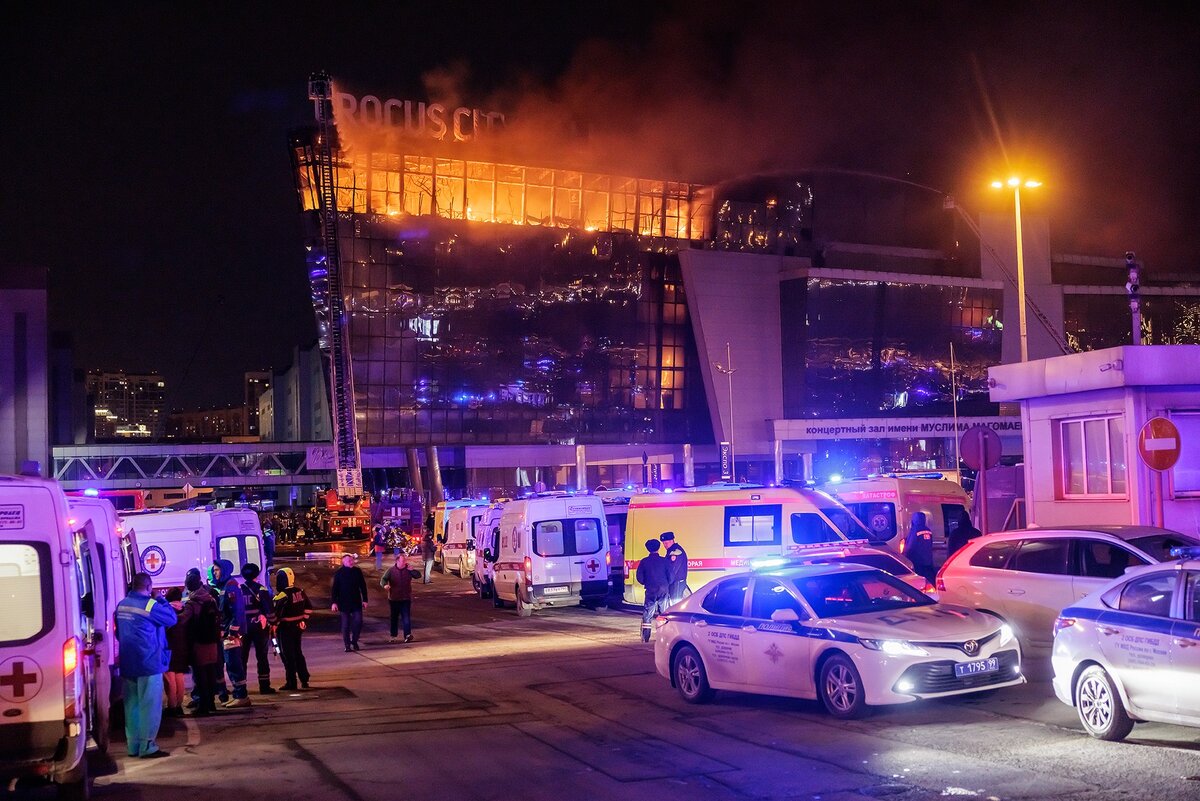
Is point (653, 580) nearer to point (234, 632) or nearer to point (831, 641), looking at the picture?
point (234, 632)

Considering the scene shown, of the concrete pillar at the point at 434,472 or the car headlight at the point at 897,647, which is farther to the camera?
the concrete pillar at the point at 434,472

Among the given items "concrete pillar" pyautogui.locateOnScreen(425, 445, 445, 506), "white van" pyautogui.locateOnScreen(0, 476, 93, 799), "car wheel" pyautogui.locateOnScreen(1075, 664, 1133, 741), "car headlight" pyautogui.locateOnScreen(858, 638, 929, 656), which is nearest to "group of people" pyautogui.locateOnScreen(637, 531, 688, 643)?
"car headlight" pyautogui.locateOnScreen(858, 638, 929, 656)

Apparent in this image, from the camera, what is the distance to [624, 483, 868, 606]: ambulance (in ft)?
66.2

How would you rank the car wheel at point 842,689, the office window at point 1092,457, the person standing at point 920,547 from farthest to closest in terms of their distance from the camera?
the person standing at point 920,547, the office window at point 1092,457, the car wheel at point 842,689

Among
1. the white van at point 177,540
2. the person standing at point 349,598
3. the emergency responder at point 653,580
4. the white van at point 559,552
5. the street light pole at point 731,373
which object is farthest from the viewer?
the street light pole at point 731,373

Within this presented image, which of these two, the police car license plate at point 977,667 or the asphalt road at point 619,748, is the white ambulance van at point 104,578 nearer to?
the asphalt road at point 619,748

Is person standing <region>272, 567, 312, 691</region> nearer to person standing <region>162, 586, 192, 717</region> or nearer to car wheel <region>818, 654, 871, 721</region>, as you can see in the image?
person standing <region>162, 586, 192, 717</region>

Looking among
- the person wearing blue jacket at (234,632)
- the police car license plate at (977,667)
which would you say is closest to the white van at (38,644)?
the person wearing blue jacket at (234,632)

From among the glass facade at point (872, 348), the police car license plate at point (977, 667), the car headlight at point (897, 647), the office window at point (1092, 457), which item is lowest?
the police car license plate at point (977, 667)

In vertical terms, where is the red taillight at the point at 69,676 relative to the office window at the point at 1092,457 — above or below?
below

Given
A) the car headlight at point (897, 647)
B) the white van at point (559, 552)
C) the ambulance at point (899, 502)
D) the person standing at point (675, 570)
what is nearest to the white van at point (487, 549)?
the white van at point (559, 552)

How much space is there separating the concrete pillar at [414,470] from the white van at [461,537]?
29.2m

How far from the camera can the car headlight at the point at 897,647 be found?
34.9ft

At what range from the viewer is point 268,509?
80.8 meters
